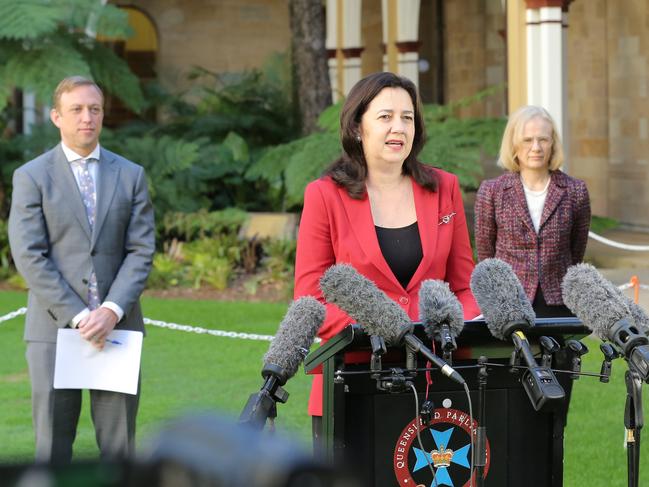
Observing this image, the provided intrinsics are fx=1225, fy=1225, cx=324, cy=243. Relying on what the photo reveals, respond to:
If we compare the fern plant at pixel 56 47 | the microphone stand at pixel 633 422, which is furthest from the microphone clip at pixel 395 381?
the fern plant at pixel 56 47

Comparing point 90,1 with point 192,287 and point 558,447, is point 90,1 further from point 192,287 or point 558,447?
point 558,447

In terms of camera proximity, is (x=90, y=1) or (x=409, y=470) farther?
(x=90, y=1)

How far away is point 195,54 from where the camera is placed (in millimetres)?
26016

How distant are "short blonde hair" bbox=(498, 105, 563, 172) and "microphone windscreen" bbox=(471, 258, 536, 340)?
124 inches

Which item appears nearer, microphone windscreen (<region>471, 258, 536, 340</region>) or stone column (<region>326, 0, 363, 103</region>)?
microphone windscreen (<region>471, 258, 536, 340</region>)

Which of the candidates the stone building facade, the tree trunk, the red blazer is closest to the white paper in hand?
the red blazer

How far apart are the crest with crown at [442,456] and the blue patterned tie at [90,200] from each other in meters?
2.40

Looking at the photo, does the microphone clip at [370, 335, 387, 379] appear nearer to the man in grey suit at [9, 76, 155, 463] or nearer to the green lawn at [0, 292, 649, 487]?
the man in grey suit at [9, 76, 155, 463]

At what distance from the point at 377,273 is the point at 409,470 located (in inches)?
27.4

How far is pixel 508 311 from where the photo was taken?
2.99 metres

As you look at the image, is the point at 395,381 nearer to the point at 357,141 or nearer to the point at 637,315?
the point at 637,315

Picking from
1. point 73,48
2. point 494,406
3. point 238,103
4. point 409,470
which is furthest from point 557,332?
point 238,103

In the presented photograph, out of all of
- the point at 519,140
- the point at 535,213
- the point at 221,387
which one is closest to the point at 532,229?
the point at 535,213

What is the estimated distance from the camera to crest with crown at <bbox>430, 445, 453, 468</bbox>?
3232mm
